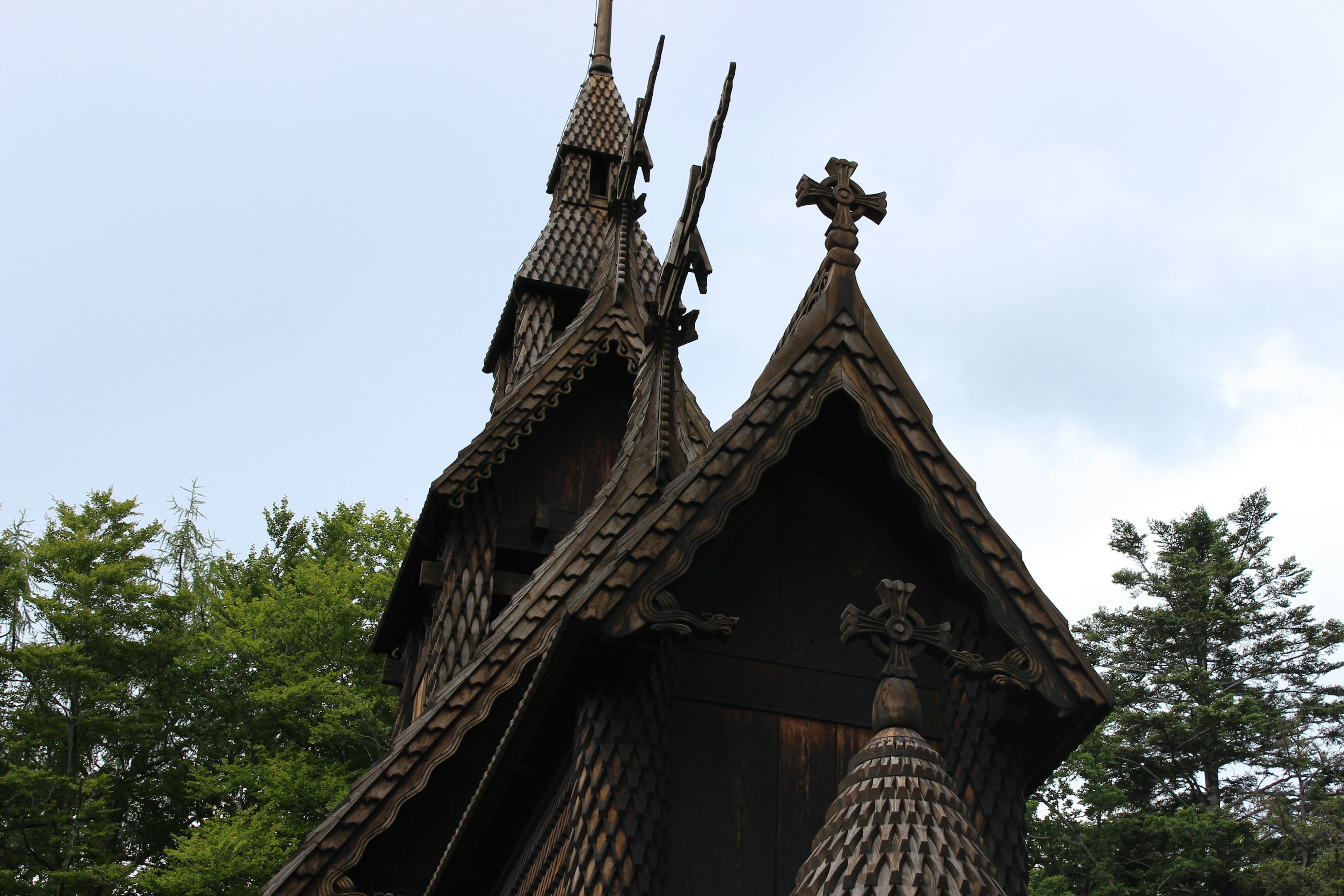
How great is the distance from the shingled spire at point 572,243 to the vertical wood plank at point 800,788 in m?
9.16

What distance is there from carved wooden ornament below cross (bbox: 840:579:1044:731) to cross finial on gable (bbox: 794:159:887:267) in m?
2.12

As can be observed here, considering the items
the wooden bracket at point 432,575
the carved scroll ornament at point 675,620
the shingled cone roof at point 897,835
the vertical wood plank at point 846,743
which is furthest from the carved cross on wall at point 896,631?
the wooden bracket at point 432,575

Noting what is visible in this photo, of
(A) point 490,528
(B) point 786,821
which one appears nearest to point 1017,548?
(B) point 786,821

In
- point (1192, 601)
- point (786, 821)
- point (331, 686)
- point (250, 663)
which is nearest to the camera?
point (786, 821)

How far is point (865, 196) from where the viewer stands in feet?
22.5

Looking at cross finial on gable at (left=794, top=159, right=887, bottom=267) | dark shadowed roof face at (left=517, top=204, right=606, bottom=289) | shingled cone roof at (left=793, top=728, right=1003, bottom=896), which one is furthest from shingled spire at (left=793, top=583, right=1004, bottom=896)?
dark shadowed roof face at (left=517, top=204, right=606, bottom=289)

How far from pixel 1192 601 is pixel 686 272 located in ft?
107

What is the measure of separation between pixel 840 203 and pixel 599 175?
1235cm

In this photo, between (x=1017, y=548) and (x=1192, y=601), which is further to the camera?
(x=1192, y=601)

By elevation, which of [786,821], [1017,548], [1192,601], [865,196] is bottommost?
[786,821]

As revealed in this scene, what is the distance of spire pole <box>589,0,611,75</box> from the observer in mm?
20312

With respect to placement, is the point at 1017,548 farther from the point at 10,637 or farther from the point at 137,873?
the point at 10,637

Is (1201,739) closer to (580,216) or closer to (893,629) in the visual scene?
(580,216)

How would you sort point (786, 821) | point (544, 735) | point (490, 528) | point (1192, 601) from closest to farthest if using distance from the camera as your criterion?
point (786, 821)
point (544, 735)
point (490, 528)
point (1192, 601)
